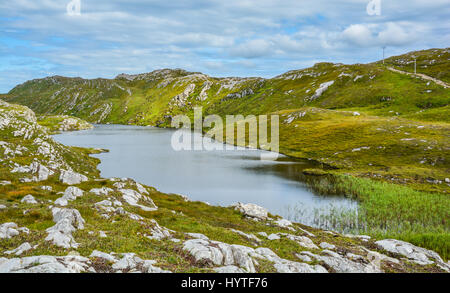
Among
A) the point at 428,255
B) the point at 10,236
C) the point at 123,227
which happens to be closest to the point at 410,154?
the point at 428,255

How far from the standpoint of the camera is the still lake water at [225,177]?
63.6 m

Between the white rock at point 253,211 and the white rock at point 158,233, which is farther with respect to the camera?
the white rock at point 253,211

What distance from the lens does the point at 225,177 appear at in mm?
88000

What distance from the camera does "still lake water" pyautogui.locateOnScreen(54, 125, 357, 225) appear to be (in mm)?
63594

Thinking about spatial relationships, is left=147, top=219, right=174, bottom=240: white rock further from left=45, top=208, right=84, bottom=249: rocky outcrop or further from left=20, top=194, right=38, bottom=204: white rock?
left=20, top=194, right=38, bottom=204: white rock

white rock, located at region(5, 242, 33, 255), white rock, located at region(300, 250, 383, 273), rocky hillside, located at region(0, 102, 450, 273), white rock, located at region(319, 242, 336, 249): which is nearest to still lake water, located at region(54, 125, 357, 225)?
rocky hillside, located at region(0, 102, 450, 273)

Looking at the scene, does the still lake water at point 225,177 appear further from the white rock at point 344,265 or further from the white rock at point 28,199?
the white rock at point 28,199

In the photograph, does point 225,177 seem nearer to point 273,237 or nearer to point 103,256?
point 273,237

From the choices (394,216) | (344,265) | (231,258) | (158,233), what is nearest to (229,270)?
(231,258)

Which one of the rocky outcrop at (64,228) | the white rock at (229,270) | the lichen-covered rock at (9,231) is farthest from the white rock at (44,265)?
the white rock at (229,270)

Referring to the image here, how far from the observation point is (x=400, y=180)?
7469 cm
